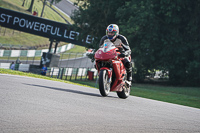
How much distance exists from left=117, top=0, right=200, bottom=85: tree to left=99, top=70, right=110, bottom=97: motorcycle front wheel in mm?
18327

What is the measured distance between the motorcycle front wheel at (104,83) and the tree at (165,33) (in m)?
18.3

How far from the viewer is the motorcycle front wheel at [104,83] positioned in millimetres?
8648

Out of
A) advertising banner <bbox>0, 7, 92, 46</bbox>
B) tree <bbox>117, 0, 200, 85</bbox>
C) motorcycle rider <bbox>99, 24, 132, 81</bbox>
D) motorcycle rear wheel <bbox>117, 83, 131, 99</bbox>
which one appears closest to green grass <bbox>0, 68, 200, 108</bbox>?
tree <bbox>117, 0, 200, 85</bbox>

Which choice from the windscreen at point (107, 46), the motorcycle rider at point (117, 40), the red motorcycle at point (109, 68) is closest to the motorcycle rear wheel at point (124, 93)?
the red motorcycle at point (109, 68)

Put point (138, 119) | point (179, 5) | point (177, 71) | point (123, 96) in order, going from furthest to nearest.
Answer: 1. point (177, 71)
2. point (179, 5)
3. point (123, 96)
4. point (138, 119)

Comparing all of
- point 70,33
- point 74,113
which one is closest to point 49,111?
point 74,113

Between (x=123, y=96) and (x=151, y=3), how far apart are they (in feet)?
61.3

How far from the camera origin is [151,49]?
92.1ft

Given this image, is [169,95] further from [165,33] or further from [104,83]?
[104,83]

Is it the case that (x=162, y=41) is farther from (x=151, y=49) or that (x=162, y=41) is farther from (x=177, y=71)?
(x=177, y=71)

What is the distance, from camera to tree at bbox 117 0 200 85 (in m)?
27.1

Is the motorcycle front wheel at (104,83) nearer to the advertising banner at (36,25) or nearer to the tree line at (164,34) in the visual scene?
the tree line at (164,34)

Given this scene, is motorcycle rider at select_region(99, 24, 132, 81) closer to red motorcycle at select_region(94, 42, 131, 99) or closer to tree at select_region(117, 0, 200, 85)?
red motorcycle at select_region(94, 42, 131, 99)

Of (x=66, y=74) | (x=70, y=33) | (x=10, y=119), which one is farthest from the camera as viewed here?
(x=70, y=33)
